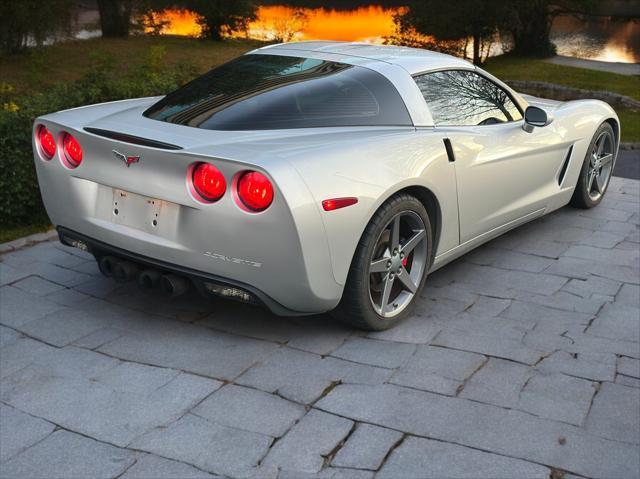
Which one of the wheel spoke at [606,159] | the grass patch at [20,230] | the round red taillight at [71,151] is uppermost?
the round red taillight at [71,151]

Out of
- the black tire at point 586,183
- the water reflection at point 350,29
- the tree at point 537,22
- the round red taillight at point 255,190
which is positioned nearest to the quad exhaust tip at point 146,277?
the round red taillight at point 255,190

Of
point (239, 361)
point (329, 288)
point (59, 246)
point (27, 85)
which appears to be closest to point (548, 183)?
point (329, 288)

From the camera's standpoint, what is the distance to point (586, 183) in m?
6.54

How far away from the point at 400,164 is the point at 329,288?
2.55 ft

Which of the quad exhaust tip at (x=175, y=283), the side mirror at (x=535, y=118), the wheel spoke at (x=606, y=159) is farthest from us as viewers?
the wheel spoke at (x=606, y=159)

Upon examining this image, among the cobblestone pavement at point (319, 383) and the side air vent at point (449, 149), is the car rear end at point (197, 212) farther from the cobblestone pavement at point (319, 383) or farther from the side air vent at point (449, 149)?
the side air vent at point (449, 149)

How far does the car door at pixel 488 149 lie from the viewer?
4.71 metres

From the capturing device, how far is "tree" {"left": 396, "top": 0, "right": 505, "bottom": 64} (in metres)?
21.5

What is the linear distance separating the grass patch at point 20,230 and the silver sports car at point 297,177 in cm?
143

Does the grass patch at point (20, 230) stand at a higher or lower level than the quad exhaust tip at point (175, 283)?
lower

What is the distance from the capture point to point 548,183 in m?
5.79

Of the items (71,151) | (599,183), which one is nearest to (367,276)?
Answer: (71,151)

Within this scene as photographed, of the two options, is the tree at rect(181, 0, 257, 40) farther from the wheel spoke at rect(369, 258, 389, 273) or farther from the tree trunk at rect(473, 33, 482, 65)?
the wheel spoke at rect(369, 258, 389, 273)

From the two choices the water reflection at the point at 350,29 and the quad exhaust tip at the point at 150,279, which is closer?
the quad exhaust tip at the point at 150,279
